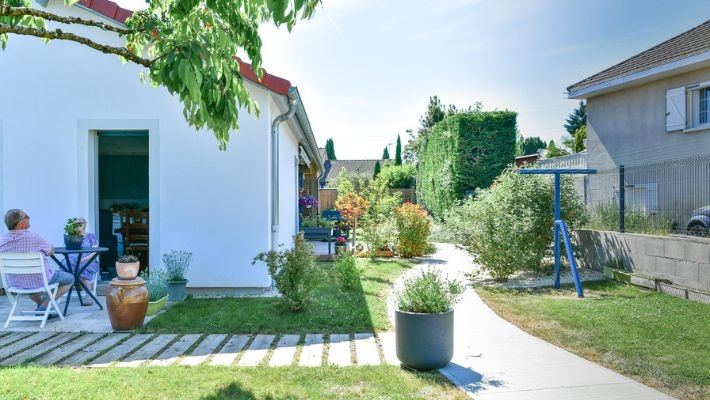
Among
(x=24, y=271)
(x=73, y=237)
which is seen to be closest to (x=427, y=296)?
(x=24, y=271)

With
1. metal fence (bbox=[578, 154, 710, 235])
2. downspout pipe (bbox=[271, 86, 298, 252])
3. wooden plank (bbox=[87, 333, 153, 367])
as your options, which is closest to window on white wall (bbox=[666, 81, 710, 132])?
metal fence (bbox=[578, 154, 710, 235])

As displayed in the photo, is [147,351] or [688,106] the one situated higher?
[688,106]

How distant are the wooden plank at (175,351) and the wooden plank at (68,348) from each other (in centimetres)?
95

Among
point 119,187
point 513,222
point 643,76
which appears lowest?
point 513,222

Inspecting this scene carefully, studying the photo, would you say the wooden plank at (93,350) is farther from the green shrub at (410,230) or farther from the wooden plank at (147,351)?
the green shrub at (410,230)

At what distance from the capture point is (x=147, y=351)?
5.27 m

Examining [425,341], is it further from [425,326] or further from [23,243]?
[23,243]

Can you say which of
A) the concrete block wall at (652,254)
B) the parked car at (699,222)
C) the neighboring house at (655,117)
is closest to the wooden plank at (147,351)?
the concrete block wall at (652,254)

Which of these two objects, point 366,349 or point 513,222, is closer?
point 366,349

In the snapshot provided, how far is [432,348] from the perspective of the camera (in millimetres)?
4625

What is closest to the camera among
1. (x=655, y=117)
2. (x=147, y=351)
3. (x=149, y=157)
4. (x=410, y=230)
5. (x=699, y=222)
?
(x=147, y=351)

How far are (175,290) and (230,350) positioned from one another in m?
2.80

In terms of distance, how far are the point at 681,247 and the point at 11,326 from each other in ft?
31.8

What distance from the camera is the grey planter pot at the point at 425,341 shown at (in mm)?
4613
